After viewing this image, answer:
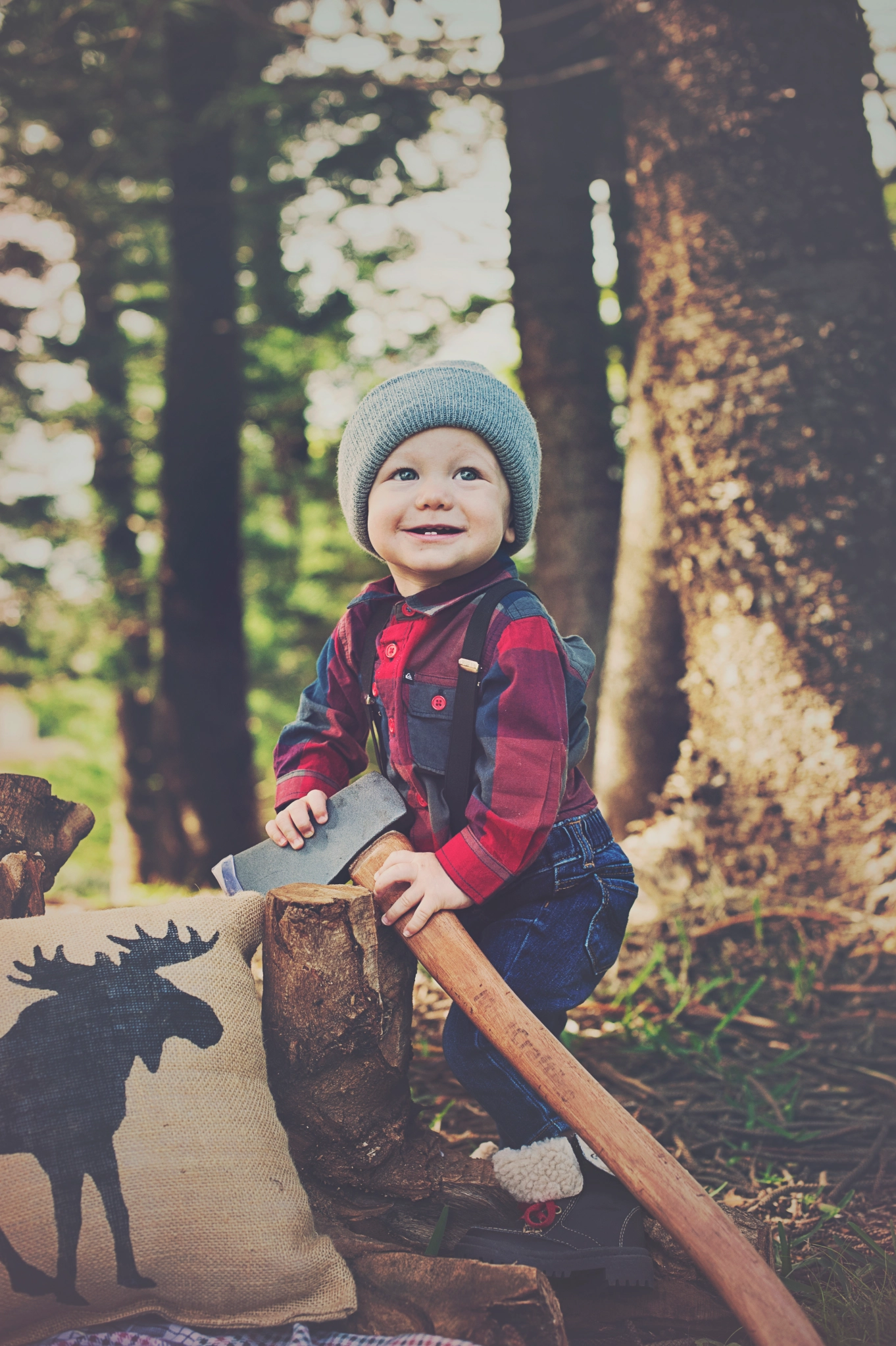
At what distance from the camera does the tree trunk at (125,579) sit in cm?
722

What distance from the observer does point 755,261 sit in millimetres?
3273

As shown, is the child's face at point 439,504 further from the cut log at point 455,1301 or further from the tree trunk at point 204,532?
the tree trunk at point 204,532

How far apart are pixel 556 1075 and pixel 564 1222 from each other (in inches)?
14.1

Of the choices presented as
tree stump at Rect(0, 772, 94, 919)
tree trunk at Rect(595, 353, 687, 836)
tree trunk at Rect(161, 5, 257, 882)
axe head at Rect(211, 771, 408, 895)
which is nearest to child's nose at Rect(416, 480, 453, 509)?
axe head at Rect(211, 771, 408, 895)

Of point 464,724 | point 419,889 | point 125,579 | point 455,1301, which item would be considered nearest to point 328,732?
point 464,724

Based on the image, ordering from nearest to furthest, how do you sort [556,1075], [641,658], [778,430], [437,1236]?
[556,1075] < [437,1236] < [778,430] < [641,658]

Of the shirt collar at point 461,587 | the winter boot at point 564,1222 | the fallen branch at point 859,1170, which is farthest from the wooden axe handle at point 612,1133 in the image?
the fallen branch at point 859,1170

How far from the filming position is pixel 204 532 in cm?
658

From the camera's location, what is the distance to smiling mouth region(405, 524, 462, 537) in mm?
1920

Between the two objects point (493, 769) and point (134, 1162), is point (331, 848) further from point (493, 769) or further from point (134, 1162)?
point (134, 1162)

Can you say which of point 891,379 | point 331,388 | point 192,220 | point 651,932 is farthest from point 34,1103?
point 331,388

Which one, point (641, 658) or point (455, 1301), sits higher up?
point (641, 658)

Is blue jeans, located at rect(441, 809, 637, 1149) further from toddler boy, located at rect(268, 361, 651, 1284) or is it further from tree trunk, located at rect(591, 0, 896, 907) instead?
tree trunk, located at rect(591, 0, 896, 907)

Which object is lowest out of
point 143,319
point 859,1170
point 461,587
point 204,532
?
Answer: point 859,1170
